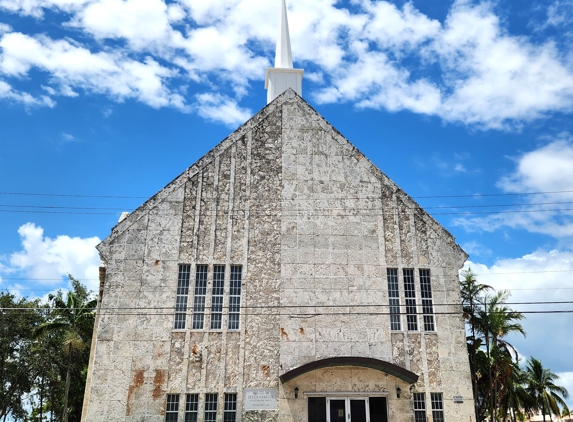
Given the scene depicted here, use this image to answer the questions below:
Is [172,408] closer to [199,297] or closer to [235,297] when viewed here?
[199,297]

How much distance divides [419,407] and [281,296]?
6.86 meters

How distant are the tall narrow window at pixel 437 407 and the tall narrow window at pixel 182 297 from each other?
1026 centimetres

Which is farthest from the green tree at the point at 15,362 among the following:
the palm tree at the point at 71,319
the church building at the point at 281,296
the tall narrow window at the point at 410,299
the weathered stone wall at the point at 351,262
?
the tall narrow window at the point at 410,299

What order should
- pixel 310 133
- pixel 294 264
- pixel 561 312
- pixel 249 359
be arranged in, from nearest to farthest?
pixel 561 312
pixel 249 359
pixel 294 264
pixel 310 133

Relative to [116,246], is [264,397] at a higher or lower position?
lower

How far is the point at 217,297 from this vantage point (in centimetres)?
2011

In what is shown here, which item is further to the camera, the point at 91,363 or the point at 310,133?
the point at 310,133

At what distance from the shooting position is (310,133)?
74.2 ft

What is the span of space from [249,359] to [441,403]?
7701mm

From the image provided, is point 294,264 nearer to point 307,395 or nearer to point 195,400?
point 307,395

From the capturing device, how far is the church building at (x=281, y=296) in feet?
61.6

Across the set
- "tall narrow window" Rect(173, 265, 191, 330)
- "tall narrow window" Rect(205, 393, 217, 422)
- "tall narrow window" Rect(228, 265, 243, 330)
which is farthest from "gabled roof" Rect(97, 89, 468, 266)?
"tall narrow window" Rect(205, 393, 217, 422)

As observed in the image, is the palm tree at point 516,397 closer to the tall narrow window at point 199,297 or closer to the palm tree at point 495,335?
the palm tree at point 495,335

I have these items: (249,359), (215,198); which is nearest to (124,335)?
(249,359)
